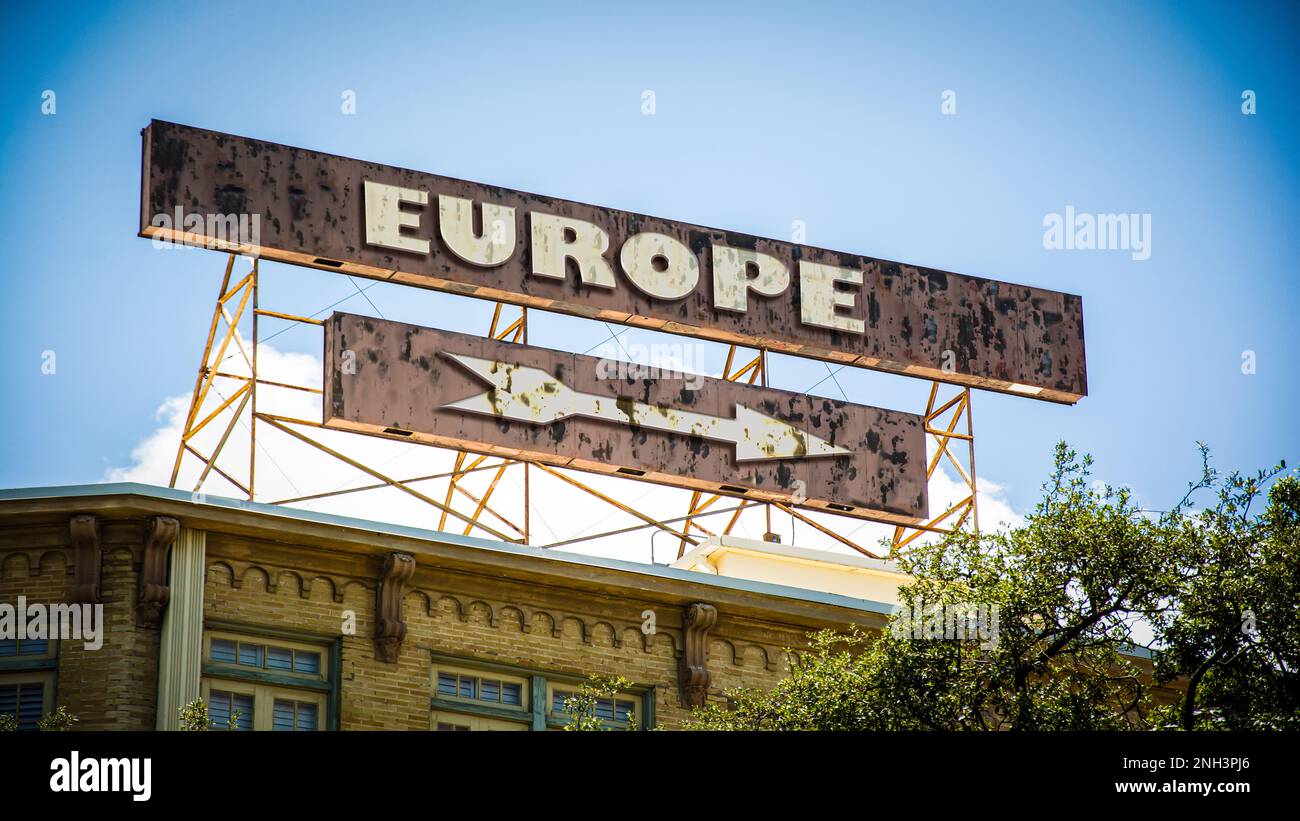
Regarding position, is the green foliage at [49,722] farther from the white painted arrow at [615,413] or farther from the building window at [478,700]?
the white painted arrow at [615,413]

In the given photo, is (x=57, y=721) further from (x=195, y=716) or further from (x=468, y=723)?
(x=468, y=723)

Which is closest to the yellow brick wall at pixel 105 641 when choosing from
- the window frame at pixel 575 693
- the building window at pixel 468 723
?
the building window at pixel 468 723

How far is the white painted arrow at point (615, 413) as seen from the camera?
28.5 meters

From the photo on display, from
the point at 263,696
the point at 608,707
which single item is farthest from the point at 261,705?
the point at 608,707

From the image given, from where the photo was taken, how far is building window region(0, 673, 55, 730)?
79.2ft

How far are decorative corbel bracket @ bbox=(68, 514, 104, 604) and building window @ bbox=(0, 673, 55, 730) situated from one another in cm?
100

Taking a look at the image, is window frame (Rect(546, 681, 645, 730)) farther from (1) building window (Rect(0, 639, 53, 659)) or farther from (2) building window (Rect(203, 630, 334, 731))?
(1) building window (Rect(0, 639, 53, 659))

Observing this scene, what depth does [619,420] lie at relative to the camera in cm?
2914

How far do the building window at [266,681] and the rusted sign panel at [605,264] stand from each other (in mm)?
5625

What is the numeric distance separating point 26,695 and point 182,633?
1912mm

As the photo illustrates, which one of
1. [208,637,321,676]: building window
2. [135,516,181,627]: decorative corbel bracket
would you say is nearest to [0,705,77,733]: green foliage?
→ [135,516,181,627]: decorative corbel bracket

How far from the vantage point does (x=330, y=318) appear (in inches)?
1089
